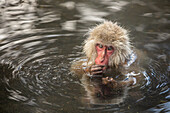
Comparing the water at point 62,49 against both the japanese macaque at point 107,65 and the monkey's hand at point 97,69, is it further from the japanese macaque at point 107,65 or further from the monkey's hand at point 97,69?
the monkey's hand at point 97,69

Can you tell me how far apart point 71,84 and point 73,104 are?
726 millimetres

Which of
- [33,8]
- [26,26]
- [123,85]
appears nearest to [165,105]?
[123,85]

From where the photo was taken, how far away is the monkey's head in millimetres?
5406

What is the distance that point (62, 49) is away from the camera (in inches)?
274

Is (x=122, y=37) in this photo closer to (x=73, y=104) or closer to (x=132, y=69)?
(x=132, y=69)

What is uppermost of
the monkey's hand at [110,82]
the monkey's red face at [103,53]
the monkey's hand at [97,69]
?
the monkey's red face at [103,53]

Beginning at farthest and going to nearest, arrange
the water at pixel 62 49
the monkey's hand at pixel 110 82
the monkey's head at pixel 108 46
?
the monkey's head at pixel 108 46 < the monkey's hand at pixel 110 82 < the water at pixel 62 49

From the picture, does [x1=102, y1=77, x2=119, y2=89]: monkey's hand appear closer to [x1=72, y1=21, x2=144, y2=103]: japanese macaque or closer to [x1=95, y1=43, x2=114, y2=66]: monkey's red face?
[x1=72, y1=21, x2=144, y2=103]: japanese macaque

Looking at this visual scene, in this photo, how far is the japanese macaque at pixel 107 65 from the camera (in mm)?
5293

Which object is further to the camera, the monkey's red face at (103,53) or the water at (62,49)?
the monkey's red face at (103,53)

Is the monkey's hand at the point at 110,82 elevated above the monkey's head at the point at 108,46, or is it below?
below

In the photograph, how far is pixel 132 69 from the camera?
237 inches

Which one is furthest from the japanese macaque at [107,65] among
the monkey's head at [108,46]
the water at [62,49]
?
the water at [62,49]

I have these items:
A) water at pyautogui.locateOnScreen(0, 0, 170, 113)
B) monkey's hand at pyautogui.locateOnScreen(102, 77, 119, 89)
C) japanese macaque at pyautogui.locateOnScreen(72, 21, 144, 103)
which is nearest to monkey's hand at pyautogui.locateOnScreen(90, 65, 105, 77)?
japanese macaque at pyautogui.locateOnScreen(72, 21, 144, 103)
